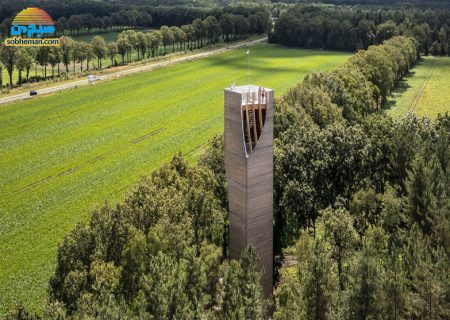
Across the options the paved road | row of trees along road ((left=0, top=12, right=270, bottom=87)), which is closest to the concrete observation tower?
the paved road

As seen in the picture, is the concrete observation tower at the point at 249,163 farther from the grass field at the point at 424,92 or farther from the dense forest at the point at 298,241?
the grass field at the point at 424,92

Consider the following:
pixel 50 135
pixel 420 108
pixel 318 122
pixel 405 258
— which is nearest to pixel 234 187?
pixel 405 258

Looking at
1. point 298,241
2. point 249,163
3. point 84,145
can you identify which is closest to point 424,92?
point 84,145

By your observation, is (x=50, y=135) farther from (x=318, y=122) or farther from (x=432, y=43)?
(x=432, y=43)

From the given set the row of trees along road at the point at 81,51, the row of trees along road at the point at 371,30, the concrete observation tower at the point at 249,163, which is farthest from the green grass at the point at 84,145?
the row of trees along road at the point at 371,30

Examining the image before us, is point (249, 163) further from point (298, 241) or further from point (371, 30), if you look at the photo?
point (371, 30)

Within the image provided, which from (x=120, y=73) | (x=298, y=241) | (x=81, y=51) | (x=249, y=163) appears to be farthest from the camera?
(x=81, y=51)

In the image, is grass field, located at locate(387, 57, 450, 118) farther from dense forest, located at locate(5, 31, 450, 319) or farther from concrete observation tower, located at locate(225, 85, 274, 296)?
A: concrete observation tower, located at locate(225, 85, 274, 296)
